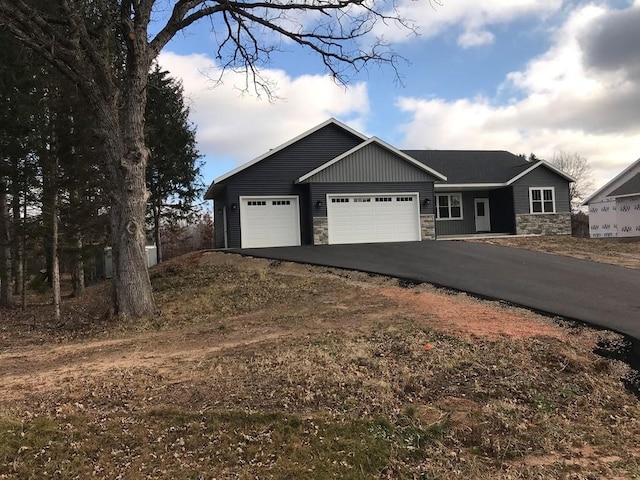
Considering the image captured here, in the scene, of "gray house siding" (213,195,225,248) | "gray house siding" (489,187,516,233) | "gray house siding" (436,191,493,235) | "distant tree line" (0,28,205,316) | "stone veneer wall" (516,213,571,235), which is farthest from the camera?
"gray house siding" (436,191,493,235)

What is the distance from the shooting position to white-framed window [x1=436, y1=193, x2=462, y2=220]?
2503 cm

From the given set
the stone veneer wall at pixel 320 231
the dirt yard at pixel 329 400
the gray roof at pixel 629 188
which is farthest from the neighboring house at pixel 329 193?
the gray roof at pixel 629 188

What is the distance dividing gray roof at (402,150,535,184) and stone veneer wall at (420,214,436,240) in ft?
11.6

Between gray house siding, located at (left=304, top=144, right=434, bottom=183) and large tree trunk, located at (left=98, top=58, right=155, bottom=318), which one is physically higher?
gray house siding, located at (left=304, top=144, right=434, bottom=183)

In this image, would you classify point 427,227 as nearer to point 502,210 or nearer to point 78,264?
point 502,210

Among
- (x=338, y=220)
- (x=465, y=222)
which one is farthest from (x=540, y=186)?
(x=338, y=220)

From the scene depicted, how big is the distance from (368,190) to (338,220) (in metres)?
1.75

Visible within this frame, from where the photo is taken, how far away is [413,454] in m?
4.17

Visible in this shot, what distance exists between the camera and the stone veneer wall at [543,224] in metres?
24.1

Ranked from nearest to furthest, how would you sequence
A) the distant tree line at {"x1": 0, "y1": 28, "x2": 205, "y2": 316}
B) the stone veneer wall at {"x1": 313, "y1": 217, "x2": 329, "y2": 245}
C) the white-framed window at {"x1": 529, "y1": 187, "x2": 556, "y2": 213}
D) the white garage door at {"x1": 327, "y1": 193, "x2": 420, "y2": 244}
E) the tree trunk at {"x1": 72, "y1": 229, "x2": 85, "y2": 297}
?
the distant tree line at {"x1": 0, "y1": 28, "x2": 205, "y2": 316}, the tree trunk at {"x1": 72, "y1": 229, "x2": 85, "y2": 297}, the stone veneer wall at {"x1": 313, "y1": 217, "x2": 329, "y2": 245}, the white garage door at {"x1": 327, "y1": 193, "x2": 420, "y2": 244}, the white-framed window at {"x1": 529, "y1": 187, "x2": 556, "y2": 213}

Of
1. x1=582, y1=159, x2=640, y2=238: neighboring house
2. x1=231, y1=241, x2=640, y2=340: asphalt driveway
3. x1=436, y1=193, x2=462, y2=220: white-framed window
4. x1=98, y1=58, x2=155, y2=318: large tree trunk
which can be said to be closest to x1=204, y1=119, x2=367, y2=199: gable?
x1=231, y1=241, x2=640, y2=340: asphalt driveway

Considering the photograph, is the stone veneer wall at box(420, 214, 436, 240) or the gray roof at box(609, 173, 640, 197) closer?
the stone veneer wall at box(420, 214, 436, 240)

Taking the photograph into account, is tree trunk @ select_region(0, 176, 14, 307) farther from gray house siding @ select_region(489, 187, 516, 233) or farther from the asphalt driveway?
gray house siding @ select_region(489, 187, 516, 233)

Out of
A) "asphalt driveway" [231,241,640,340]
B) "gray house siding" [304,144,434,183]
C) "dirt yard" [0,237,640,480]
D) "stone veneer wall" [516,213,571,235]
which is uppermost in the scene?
"gray house siding" [304,144,434,183]
